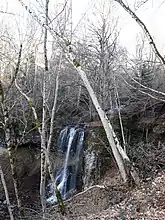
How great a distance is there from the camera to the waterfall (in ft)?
54.1

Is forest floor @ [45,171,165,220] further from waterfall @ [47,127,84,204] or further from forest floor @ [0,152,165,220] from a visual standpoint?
waterfall @ [47,127,84,204]

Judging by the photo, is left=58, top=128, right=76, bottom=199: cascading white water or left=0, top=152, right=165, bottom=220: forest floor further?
left=58, top=128, right=76, bottom=199: cascading white water

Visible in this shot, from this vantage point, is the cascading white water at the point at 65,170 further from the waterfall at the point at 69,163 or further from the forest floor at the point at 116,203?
the forest floor at the point at 116,203

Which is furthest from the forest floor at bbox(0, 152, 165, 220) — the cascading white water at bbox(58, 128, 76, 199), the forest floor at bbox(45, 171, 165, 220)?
the cascading white water at bbox(58, 128, 76, 199)

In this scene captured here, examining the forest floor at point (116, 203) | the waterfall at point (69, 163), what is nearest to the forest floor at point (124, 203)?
the forest floor at point (116, 203)

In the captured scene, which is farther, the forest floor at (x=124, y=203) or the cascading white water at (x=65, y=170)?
the cascading white water at (x=65, y=170)

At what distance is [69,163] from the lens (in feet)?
59.7

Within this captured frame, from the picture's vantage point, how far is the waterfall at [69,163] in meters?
16.5

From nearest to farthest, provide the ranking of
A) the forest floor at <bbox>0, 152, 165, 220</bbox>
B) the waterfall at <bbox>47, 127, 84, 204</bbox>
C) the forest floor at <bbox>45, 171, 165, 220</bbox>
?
the forest floor at <bbox>45, 171, 165, 220</bbox>
the forest floor at <bbox>0, 152, 165, 220</bbox>
the waterfall at <bbox>47, 127, 84, 204</bbox>

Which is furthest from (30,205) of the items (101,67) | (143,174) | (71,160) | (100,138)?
(101,67)

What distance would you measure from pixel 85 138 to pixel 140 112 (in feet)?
11.3

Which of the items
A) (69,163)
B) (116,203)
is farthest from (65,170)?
(116,203)

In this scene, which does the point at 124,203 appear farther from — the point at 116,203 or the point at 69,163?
the point at 69,163

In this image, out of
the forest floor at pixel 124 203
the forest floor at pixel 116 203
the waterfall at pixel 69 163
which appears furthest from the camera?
the waterfall at pixel 69 163
